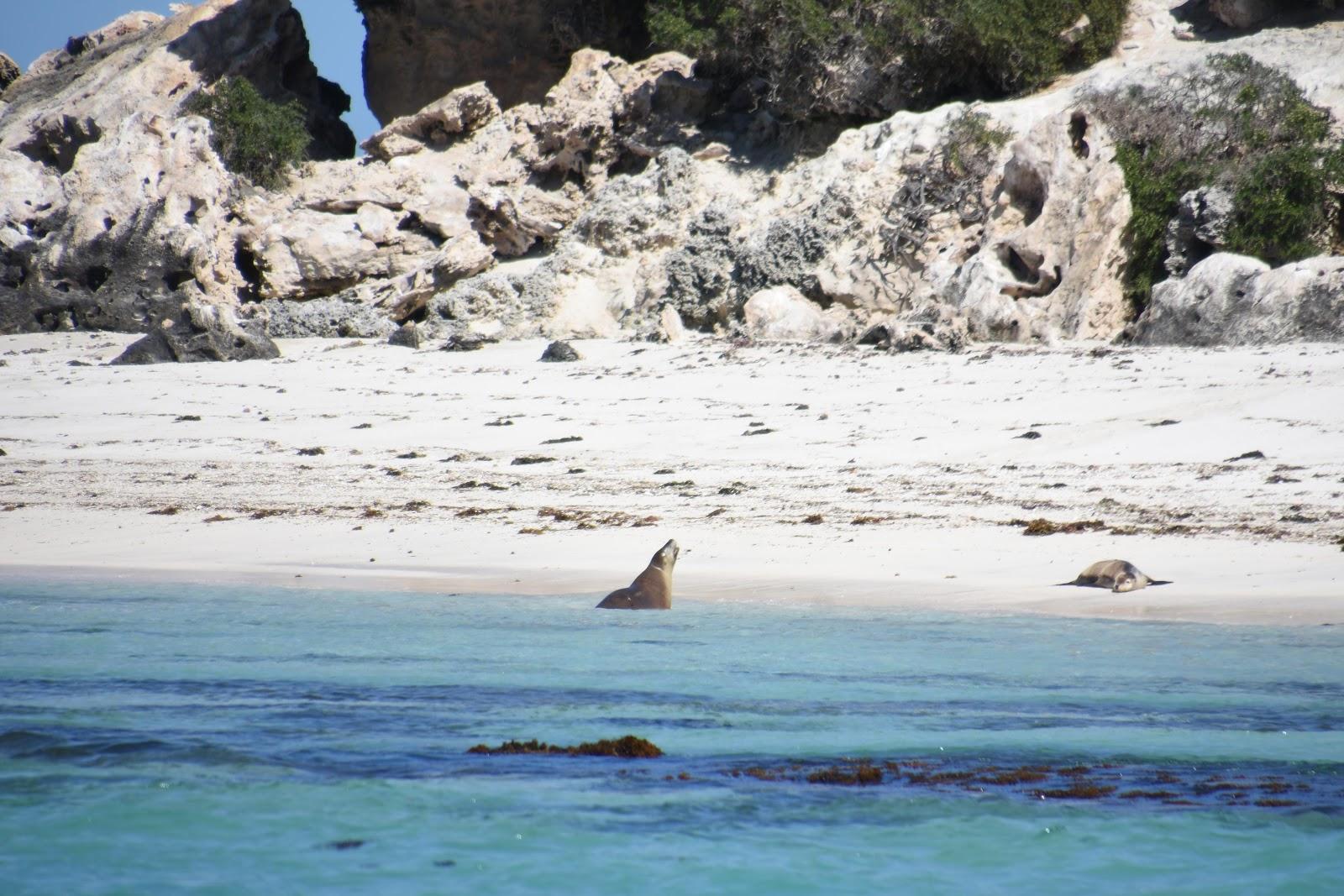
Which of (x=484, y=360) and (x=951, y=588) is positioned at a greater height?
(x=484, y=360)

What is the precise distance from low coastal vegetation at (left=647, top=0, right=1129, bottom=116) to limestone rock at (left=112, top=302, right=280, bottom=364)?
933 cm

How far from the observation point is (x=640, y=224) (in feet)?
64.6

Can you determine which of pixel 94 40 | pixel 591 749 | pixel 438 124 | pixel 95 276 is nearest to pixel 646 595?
pixel 591 749

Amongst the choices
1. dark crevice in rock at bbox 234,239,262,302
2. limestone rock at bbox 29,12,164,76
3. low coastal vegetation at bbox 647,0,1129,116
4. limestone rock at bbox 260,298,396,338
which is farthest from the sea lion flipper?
limestone rock at bbox 29,12,164,76

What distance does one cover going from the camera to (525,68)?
28188mm

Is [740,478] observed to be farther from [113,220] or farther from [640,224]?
[113,220]

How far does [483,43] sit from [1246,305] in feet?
65.2

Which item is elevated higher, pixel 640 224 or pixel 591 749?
pixel 640 224

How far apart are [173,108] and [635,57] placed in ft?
30.6

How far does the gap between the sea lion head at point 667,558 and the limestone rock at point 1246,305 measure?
8337 millimetres

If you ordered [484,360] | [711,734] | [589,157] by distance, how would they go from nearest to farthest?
[711,734]
[484,360]
[589,157]

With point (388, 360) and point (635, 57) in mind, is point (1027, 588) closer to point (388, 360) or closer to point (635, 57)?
point (388, 360)

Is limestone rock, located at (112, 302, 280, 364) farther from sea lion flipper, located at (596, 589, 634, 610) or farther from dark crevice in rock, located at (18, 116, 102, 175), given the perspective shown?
dark crevice in rock, located at (18, 116, 102, 175)

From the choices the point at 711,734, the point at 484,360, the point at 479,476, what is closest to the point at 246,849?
the point at 711,734
